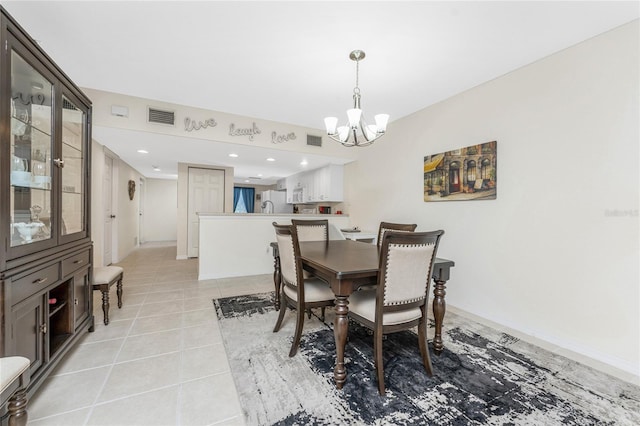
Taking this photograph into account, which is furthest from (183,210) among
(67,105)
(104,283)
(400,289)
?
(400,289)

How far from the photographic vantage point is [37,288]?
155cm

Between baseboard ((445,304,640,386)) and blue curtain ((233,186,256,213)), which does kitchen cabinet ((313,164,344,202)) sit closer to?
baseboard ((445,304,640,386))

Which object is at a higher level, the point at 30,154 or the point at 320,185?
the point at 320,185

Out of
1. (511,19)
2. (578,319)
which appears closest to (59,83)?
(511,19)

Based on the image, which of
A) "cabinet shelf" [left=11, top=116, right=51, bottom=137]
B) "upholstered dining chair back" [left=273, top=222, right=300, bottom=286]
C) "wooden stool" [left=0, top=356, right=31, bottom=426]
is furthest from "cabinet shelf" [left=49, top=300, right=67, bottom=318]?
"upholstered dining chair back" [left=273, top=222, right=300, bottom=286]

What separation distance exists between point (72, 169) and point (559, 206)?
3.98m

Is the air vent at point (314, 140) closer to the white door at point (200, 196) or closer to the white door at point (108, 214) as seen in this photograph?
the white door at point (200, 196)

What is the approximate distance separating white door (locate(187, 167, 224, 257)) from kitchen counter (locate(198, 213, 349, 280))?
67.0 inches

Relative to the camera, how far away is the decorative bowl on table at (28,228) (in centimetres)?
153

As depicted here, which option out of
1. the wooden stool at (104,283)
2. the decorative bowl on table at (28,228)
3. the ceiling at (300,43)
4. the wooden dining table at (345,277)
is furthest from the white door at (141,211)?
the wooden dining table at (345,277)

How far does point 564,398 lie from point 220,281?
3866 millimetres

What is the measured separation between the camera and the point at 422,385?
172cm

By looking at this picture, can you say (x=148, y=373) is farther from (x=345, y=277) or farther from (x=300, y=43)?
→ (x=300, y=43)

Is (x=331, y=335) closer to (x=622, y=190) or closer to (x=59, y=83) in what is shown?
(x=622, y=190)
